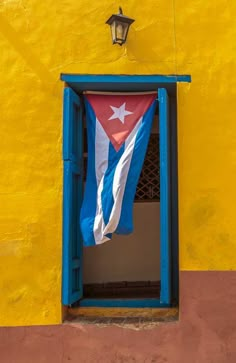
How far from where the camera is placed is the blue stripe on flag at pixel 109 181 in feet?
15.8

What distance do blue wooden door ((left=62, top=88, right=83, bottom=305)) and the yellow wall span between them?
10cm

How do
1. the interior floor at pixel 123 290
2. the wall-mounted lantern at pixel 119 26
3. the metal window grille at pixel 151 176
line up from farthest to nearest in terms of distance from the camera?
1. the metal window grille at pixel 151 176
2. the interior floor at pixel 123 290
3. the wall-mounted lantern at pixel 119 26

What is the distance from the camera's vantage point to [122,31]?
4.85 m

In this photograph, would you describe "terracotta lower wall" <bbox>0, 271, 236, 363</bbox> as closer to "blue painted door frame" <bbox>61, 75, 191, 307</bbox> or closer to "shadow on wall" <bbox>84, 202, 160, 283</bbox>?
"blue painted door frame" <bbox>61, 75, 191, 307</bbox>

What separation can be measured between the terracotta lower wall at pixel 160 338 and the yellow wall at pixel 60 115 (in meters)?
0.16

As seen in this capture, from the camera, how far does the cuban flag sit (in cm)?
483

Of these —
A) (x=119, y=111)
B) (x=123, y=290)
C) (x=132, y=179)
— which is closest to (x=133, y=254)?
(x=123, y=290)

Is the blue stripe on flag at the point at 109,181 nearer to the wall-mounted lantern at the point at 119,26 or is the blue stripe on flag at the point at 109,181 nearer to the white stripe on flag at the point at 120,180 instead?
the white stripe on flag at the point at 120,180

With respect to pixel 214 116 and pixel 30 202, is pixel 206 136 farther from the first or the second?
pixel 30 202

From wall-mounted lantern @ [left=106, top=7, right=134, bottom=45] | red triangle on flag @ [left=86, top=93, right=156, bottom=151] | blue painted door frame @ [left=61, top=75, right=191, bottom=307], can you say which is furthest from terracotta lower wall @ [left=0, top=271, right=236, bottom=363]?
wall-mounted lantern @ [left=106, top=7, right=134, bottom=45]

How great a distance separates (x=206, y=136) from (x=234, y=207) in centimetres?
78

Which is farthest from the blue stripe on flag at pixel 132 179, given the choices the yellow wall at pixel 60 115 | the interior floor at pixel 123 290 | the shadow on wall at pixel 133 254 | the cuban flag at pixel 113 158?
the shadow on wall at pixel 133 254

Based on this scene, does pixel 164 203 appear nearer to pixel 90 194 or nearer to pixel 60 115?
pixel 90 194

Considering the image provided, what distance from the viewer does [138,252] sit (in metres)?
6.03
